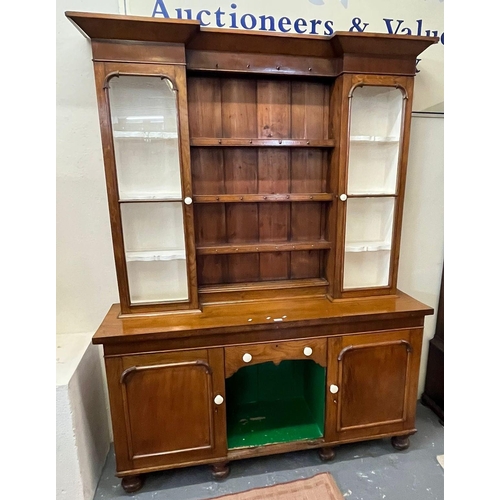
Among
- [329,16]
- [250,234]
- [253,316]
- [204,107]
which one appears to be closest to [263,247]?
[250,234]

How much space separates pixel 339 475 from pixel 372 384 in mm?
513

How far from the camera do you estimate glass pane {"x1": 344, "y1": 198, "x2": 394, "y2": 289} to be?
5.74 ft

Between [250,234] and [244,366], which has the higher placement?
[250,234]

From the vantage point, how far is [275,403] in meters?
1.98

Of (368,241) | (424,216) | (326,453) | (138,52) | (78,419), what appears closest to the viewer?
(138,52)

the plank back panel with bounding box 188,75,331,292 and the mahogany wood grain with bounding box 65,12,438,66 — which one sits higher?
the mahogany wood grain with bounding box 65,12,438,66

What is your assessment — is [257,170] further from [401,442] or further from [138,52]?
[401,442]

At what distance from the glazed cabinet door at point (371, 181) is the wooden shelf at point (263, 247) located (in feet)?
0.41

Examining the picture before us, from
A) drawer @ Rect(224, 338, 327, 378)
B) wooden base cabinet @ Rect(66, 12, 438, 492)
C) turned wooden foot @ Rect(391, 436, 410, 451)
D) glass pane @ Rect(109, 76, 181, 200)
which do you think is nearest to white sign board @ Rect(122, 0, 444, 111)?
wooden base cabinet @ Rect(66, 12, 438, 492)

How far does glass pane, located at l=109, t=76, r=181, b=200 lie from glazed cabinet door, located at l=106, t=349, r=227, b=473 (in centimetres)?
81

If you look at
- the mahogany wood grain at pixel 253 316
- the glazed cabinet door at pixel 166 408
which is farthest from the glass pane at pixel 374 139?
the glazed cabinet door at pixel 166 408

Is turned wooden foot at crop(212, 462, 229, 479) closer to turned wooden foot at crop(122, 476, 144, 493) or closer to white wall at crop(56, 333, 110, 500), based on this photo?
turned wooden foot at crop(122, 476, 144, 493)

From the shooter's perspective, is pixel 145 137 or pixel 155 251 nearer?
pixel 145 137
